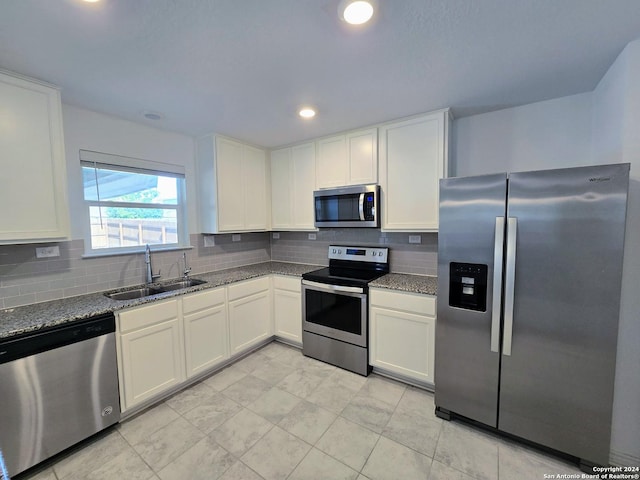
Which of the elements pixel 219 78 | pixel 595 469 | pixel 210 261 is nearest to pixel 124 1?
pixel 219 78

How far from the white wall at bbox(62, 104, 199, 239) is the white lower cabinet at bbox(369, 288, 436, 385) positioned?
7.37 feet

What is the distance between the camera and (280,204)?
138 inches

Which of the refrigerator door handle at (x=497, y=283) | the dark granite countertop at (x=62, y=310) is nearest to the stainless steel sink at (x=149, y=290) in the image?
the dark granite countertop at (x=62, y=310)

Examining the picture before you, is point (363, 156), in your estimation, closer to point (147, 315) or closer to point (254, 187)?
point (254, 187)

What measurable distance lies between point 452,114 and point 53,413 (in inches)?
146

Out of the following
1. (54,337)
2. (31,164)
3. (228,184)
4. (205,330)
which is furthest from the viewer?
(228,184)

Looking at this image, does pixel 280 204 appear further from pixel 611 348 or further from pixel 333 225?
pixel 611 348

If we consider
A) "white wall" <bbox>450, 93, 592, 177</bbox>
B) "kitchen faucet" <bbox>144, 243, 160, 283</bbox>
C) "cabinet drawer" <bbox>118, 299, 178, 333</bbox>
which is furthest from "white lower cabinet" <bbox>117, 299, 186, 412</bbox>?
"white wall" <bbox>450, 93, 592, 177</bbox>

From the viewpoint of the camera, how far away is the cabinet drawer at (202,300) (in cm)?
238

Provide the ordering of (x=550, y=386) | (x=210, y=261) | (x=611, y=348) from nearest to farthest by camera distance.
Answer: (x=611, y=348), (x=550, y=386), (x=210, y=261)

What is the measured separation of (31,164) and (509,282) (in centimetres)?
319

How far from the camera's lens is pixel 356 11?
122 cm

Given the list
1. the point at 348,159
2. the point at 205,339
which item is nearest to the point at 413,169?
the point at 348,159

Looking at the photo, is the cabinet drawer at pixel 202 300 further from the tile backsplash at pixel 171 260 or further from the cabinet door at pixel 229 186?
the cabinet door at pixel 229 186
